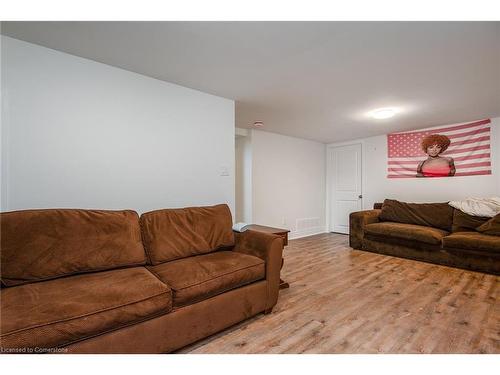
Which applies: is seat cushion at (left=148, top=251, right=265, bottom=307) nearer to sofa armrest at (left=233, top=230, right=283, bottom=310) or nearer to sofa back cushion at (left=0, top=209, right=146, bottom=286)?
sofa armrest at (left=233, top=230, right=283, bottom=310)

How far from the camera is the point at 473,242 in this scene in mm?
2967

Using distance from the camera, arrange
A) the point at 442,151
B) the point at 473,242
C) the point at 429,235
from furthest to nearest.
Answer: the point at 442,151 < the point at 429,235 < the point at 473,242

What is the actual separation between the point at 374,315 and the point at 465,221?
8.36 ft

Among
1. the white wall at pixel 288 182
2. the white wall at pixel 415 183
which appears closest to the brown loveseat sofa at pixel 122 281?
the white wall at pixel 288 182

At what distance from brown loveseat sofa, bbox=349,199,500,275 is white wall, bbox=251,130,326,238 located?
1.26m

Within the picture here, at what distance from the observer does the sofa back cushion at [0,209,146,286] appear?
1426 millimetres

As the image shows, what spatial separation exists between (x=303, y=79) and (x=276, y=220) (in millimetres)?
2959

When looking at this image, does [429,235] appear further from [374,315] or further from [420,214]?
[374,315]

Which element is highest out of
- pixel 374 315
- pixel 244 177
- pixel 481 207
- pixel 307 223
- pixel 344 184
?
pixel 244 177

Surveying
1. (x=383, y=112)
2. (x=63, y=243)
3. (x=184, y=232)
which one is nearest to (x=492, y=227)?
(x=383, y=112)

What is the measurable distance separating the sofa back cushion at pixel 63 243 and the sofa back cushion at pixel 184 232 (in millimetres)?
107

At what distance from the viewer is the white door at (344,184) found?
5.36 meters

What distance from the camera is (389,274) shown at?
2.98m

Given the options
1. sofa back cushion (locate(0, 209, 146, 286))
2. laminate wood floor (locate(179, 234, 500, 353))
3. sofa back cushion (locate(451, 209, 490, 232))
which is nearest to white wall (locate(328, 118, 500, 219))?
sofa back cushion (locate(451, 209, 490, 232))
